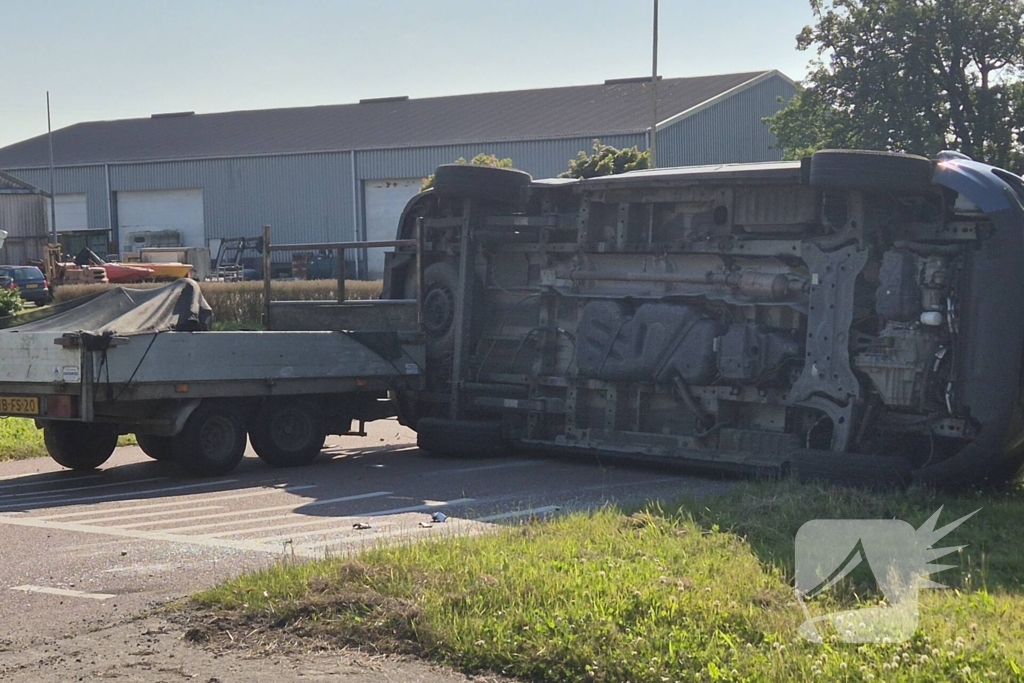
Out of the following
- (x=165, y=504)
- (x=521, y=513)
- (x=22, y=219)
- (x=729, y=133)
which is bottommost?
(x=165, y=504)

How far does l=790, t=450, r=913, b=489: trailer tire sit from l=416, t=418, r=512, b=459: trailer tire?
3.64 meters

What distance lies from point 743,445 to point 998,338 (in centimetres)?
261

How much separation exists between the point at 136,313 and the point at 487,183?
12.5 feet

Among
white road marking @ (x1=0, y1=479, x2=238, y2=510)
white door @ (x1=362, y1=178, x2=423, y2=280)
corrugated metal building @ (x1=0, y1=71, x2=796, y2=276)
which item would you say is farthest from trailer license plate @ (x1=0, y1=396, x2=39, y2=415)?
white door @ (x1=362, y1=178, x2=423, y2=280)

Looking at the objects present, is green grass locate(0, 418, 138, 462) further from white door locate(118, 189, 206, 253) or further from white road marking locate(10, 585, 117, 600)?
white door locate(118, 189, 206, 253)

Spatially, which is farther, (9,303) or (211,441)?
(9,303)

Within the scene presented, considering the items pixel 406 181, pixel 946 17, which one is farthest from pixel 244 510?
pixel 406 181

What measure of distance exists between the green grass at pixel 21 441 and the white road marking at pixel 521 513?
23.1ft

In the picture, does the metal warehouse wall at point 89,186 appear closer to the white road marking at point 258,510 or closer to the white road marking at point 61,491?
the white road marking at point 61,491

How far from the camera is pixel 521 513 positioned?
9.63 meters

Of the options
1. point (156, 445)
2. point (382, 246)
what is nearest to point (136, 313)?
point (156, 445)

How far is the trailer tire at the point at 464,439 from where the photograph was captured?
1317cm

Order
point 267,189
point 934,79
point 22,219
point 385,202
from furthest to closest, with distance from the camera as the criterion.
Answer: point 267,189 < point 385,202 < point 22,219 < point 934,79

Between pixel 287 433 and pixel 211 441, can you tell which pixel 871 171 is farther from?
pixel 211 441
